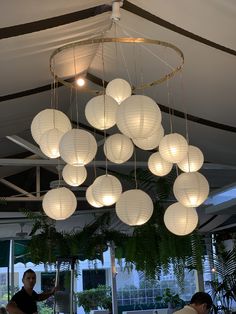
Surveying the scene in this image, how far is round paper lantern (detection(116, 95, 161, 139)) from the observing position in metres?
3.09

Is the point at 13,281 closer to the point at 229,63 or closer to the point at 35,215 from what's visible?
the point at 35,215

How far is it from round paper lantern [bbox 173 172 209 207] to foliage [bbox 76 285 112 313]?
9385 millimetres

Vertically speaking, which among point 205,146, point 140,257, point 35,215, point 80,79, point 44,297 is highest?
point 80,79

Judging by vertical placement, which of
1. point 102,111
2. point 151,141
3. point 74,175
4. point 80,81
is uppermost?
point 80,81

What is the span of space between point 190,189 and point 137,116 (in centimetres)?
81

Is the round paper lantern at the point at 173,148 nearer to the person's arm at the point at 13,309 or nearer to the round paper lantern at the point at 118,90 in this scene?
the round paper lantern at the point at 118,90

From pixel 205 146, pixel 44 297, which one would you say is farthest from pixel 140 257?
pixel 205 146

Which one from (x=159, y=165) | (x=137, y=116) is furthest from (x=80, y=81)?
(x=137, y=116)

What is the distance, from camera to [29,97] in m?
5.55

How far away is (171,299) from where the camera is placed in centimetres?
1266

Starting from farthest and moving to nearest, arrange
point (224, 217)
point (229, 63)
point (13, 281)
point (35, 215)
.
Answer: point (13, 281) → point (224, 217) → point (35, 215) → point (229, 63)

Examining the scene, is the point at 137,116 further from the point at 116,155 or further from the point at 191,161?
the point at 191,161

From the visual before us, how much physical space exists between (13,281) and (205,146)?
341 inches

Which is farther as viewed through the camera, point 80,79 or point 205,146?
point 205,146
